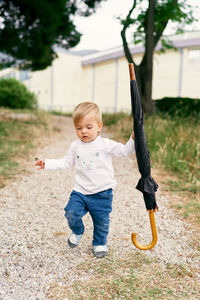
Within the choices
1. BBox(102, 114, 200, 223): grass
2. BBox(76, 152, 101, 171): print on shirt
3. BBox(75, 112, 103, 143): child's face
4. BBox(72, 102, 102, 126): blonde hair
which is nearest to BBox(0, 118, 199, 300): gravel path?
BBox(102, 114, 200, 223): grass

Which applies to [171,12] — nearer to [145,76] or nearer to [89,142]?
[145,76]

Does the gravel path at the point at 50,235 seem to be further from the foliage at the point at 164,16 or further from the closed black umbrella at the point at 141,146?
the foliage at the point at 164,16

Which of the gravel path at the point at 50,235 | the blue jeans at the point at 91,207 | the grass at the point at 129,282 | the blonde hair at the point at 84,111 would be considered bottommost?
the gravel path at the point at 50,235

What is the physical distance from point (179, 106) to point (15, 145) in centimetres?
598

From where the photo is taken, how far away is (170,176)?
4812 millimetres

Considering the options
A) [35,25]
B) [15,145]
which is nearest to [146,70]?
[35,25]

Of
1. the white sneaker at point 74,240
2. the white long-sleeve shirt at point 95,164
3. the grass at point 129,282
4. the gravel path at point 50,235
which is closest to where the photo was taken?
the grass at point 129,282

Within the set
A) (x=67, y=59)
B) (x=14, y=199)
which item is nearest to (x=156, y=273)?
(x=14, y=199)

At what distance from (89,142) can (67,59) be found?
24151 millimetres

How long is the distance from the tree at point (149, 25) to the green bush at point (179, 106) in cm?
103

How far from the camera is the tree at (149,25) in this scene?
27.1 ft

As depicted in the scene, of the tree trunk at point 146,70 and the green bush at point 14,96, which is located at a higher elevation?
the tree trunk at point 146,70

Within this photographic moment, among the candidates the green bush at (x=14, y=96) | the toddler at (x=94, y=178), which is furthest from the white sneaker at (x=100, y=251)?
the green bush at (x=14, y=96)

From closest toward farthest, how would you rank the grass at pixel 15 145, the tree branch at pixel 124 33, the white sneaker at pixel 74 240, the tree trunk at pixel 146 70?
1. the white sneaker at pixel 74 240
2. the grass at pixel 15 145
3. the tree trunk at pixel 146 70
4. the tree branch at pixel 124 33
